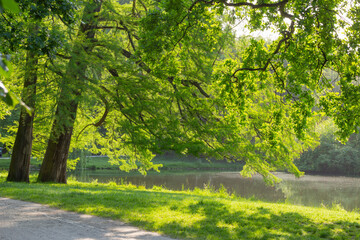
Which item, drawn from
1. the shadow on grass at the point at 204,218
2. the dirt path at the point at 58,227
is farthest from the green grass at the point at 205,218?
the dirt path at the point at 58,227

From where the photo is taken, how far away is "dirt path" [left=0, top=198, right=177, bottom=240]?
20.2ft

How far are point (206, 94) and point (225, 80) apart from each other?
3.88 m

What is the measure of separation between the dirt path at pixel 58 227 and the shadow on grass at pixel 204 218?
→ 0.42m

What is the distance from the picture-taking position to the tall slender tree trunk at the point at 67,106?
12.7 m

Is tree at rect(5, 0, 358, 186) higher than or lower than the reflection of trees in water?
higher

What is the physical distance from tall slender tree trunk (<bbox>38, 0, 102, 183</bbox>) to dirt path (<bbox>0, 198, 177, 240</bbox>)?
5.05 metres

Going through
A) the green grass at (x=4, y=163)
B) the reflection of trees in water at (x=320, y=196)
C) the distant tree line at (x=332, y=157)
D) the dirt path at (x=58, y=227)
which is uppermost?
the distant tree line at (x=332, y=157)

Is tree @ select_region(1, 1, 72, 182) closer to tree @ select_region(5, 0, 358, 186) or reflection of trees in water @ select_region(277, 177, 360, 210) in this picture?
tree @ select_region(5, 0, 358, 186)

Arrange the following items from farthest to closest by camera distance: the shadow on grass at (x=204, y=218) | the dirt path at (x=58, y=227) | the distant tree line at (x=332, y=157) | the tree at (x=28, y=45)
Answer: the distant tree line at (x=332, y=157) < the tree at (x=28, y=45) < the shadow on grass at (x=204, y=218) < the dirt path at (x=58, y=227)

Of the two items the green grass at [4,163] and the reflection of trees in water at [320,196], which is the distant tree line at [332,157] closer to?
the reflection of trees in water at [320,196]

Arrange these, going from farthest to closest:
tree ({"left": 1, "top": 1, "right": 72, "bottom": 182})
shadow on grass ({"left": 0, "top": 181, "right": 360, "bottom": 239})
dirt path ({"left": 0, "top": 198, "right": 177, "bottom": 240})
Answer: tree ({"left": 1, "top": 1, "right": 72, "bottom": 182}) → shadow on grass ({"left": 0, "top": 181, "right": 360, "bottom": 239}) → dirt path ({"left": 0, "top": 198, "right": 177, "bottom": 240})

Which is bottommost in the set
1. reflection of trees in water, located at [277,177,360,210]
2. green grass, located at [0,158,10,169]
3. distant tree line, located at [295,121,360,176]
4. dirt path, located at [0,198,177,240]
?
reflection of trees in water, located at [277,177,360,210]

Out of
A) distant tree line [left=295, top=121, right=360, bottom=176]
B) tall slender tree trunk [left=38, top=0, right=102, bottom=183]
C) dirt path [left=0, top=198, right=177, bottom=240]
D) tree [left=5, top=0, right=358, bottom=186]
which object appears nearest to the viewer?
dirt path [left=0, top=198, right=177, bottom=240]

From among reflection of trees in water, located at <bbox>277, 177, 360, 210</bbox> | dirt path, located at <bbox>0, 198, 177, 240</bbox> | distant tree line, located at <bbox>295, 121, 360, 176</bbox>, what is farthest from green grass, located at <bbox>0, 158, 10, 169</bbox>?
distant tree line, located at <bbox>295, 121, 360, 176</bbox>
